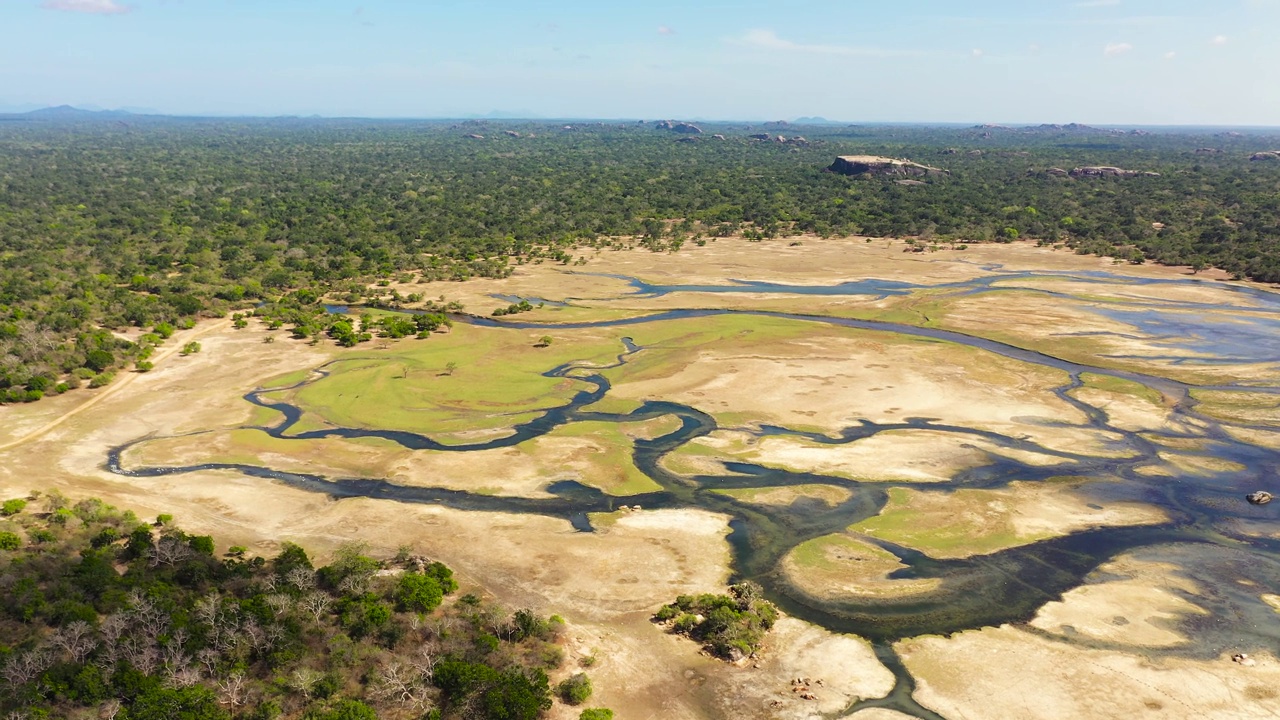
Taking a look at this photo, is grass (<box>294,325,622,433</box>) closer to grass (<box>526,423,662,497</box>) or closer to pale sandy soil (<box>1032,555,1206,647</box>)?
grass (<box>526,423,662,497</box>)

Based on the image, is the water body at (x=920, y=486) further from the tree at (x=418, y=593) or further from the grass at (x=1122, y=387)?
the tree at (x=418, y=593)

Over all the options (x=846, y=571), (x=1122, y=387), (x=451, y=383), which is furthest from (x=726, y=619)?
(x=1122, y=387)

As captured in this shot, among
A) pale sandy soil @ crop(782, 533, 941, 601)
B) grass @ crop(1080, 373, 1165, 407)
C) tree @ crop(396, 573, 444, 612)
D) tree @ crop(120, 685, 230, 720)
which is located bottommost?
pale sandy soil @ crop(782, 533, 941, 601)

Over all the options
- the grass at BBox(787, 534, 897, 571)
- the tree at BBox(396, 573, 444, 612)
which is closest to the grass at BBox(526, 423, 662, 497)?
the grass at BBox(787, 534, 897, 571)

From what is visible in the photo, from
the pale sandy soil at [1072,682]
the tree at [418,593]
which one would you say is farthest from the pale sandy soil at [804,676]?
the tree at [418,593]

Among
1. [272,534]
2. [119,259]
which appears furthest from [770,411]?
[119,259]

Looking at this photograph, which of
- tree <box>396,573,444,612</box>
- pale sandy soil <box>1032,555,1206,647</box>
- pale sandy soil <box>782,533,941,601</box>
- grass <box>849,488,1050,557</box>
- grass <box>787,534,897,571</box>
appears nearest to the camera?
pale sandy soil <box>1032,555,1206,647</box>

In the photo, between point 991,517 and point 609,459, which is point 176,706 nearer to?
point 609,459
